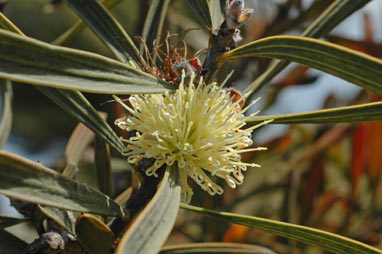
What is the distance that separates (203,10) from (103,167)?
1.03 ft

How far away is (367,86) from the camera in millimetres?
495

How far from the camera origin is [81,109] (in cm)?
59

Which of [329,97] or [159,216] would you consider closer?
[159,216]

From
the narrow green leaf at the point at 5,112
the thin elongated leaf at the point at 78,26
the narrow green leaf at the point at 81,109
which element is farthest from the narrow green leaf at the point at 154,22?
the narrow green leaf at the point at 5,112

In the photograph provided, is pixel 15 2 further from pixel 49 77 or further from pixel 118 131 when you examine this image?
pixel 49 77

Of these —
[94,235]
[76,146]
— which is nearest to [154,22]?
[76,146]

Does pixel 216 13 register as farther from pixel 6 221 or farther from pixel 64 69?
pixel 6 221

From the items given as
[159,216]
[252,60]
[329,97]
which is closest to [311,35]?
[159,216]

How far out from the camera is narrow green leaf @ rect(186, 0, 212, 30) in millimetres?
560

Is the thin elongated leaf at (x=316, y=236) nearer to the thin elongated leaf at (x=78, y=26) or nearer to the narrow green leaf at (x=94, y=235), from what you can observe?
the narrow green leaf at (x=94, y=235)

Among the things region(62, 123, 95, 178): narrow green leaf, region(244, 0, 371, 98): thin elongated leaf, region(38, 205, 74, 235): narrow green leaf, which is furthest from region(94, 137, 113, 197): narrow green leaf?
region(244, 0, 371, 98): thin elongated leaf

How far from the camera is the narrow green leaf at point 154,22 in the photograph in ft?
2.31

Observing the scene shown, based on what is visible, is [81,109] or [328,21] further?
[328,21]

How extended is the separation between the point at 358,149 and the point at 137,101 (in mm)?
924
